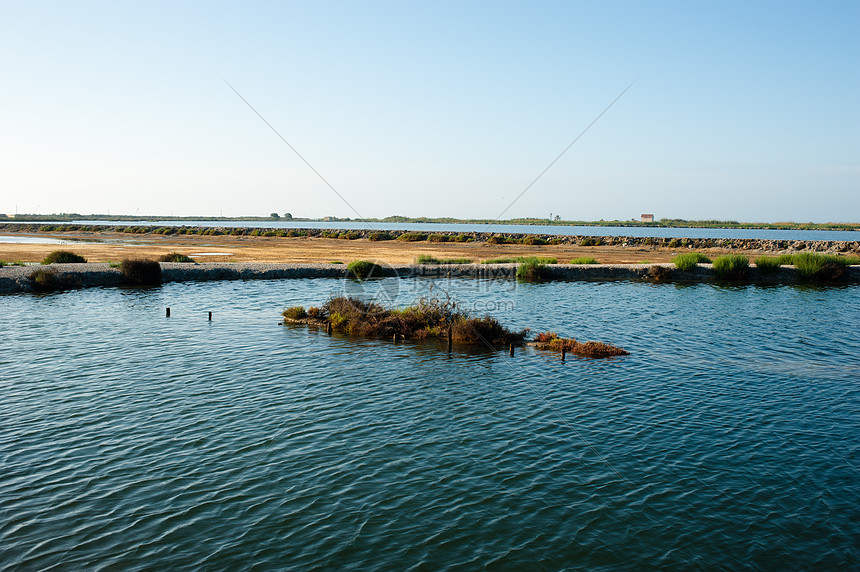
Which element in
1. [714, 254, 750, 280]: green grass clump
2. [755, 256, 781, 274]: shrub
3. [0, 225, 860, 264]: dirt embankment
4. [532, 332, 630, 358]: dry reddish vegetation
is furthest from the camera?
[0, 225, 860, 264]: dirt embankment

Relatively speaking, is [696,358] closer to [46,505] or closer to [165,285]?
[46,505]

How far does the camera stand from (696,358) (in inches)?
822

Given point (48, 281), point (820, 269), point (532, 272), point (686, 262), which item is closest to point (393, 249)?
point (532, 272)

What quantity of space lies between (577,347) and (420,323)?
6.73 metres

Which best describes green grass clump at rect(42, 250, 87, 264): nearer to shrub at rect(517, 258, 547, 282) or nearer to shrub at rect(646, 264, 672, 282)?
shrub at rect(517, 258, 547, 282)

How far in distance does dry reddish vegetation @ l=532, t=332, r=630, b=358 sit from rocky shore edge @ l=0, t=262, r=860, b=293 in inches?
952

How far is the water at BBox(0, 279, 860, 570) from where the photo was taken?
886 centimetres

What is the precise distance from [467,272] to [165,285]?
75.3 feet

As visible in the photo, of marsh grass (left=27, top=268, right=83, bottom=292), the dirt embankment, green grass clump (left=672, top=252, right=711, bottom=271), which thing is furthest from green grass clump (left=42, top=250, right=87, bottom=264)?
green grass clump (left=672, top=252, right=711, bottom=271)

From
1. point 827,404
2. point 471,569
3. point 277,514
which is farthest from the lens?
point 827,404

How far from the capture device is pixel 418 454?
12.2 m

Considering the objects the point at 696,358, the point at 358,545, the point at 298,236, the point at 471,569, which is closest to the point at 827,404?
the point at 696,358

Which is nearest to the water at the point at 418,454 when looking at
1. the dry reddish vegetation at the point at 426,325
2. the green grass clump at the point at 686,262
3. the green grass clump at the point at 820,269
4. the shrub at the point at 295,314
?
the dry reddish vegetation at the point at 426,325

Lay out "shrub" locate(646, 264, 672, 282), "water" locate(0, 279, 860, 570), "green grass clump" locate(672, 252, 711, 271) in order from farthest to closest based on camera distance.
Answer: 1. "green grass clump" locate(672, 252, 711, 271)
2. "shrub" locate(646, 264, 672, 282)
3. "water" locate(0, 279, 860, 570)
